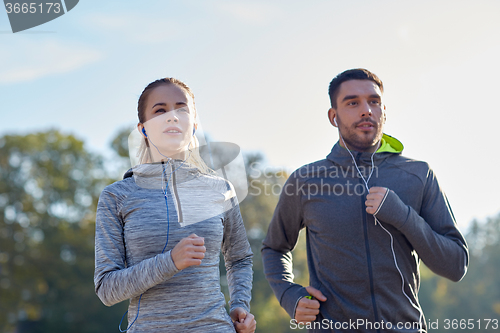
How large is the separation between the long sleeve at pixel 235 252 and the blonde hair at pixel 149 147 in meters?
0.31

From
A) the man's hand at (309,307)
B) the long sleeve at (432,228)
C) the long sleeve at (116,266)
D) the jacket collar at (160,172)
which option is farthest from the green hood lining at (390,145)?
the long sleeve at (116,266)

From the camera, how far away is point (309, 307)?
3258 millimetres

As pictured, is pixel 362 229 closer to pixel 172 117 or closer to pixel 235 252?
pixel 235 252

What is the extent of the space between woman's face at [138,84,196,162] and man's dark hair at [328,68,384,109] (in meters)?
1.17

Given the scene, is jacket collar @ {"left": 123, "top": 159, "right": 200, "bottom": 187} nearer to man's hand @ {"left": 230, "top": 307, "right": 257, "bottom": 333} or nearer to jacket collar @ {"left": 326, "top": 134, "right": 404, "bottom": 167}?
man's hand @ {"left": 230, "top": 307, "right": 257, "bottom": 333}

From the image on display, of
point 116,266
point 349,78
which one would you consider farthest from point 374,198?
point 116,266

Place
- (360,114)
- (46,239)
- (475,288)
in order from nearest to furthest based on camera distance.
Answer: (360,114), (46,239), (475,288)

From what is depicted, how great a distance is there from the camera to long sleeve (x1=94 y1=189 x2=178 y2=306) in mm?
2539

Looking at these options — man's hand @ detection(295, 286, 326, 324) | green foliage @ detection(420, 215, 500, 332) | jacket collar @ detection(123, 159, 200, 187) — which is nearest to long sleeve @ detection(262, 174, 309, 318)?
man's hand @ detection(295, 286, 326, 324)

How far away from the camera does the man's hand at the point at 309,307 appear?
3246 mm

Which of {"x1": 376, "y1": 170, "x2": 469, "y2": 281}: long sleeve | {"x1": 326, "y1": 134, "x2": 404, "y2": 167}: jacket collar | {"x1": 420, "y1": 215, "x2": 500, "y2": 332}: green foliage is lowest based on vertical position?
{"x1": 420, "y1": 215, "x2": 500, "y2": 332}: green foliage

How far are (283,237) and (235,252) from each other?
60 centimetres

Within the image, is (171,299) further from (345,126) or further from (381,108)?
(381,108)

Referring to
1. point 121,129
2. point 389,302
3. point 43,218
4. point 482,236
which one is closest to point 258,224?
point 121,129
